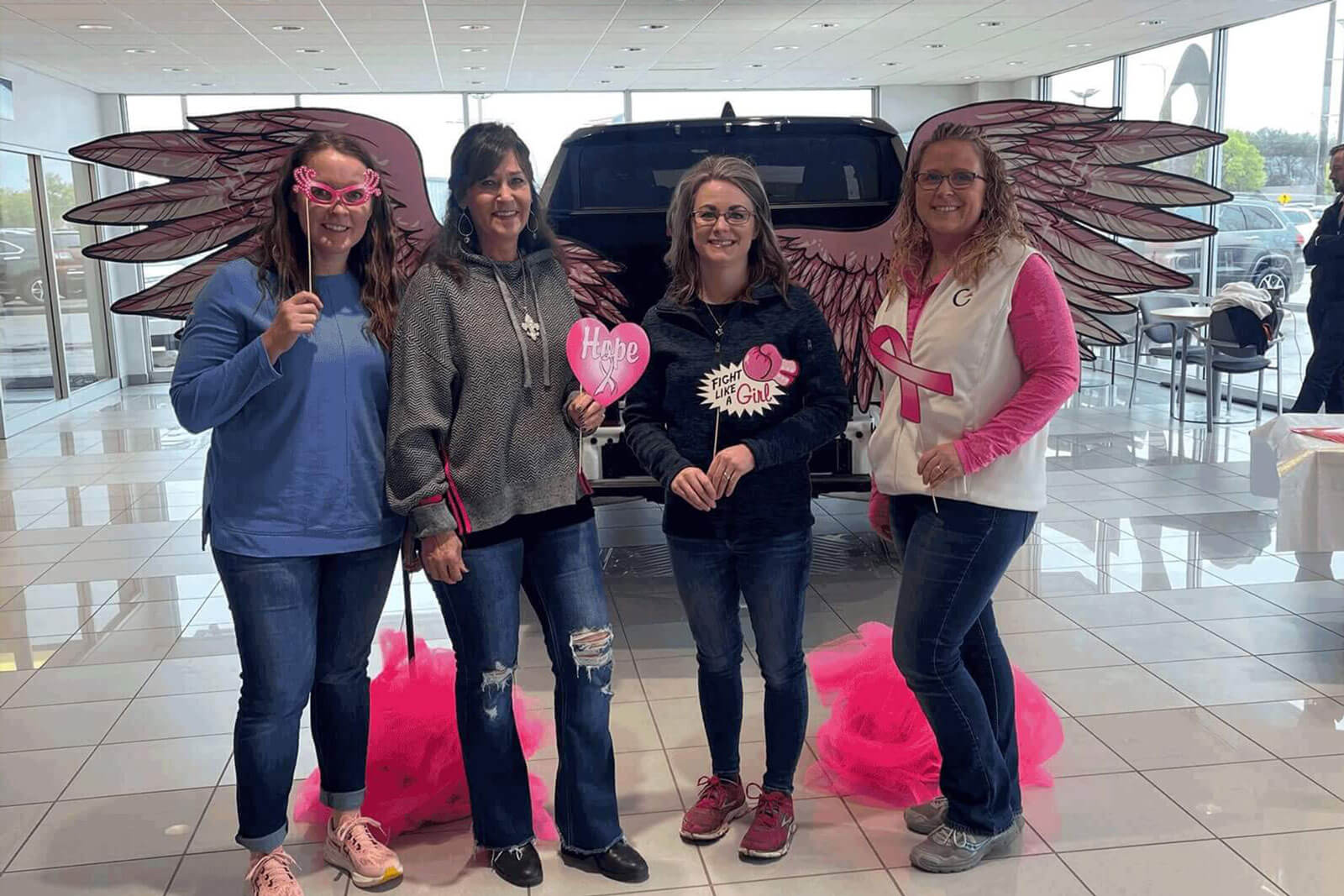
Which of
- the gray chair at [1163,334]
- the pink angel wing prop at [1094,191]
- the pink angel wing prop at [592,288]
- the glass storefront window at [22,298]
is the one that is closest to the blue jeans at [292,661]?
the pink angel wing prop at [592,288]

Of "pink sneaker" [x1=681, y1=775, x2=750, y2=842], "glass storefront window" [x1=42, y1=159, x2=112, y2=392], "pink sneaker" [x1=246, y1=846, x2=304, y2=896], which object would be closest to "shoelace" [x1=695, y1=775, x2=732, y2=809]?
"pink sneaker" [x1=681, y1=775, x2=750, y2=842]

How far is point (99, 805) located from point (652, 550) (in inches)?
102

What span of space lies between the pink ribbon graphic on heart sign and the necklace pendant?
26.5 inches

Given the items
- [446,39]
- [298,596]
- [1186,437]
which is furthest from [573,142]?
[446,39]

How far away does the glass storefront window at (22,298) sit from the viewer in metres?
8.84

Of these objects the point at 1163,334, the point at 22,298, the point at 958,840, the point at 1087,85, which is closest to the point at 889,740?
the point at 958,840

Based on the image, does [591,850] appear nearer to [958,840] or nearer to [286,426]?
[958,840]

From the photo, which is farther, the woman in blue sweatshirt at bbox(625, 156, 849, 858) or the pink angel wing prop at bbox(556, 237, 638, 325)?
the pink angel wing prop at bbox(556, 237, 638, 325)

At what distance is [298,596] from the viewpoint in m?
2.14

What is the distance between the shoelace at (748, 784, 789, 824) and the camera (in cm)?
246

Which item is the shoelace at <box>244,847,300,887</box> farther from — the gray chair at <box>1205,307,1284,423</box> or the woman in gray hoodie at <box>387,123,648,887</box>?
the gray chair at <box>1205,307,1284,423</box>

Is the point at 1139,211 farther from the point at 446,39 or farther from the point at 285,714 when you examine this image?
the point at 446,39

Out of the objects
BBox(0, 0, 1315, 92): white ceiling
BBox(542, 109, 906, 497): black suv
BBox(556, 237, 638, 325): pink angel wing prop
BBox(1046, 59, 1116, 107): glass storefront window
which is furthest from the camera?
BBox(1046, 59, 1116, 107): glass storefront window

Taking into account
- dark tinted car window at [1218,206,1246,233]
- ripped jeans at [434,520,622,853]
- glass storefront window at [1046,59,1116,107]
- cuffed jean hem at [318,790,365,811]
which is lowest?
cuffed jean hem at [318,790,365,811]
